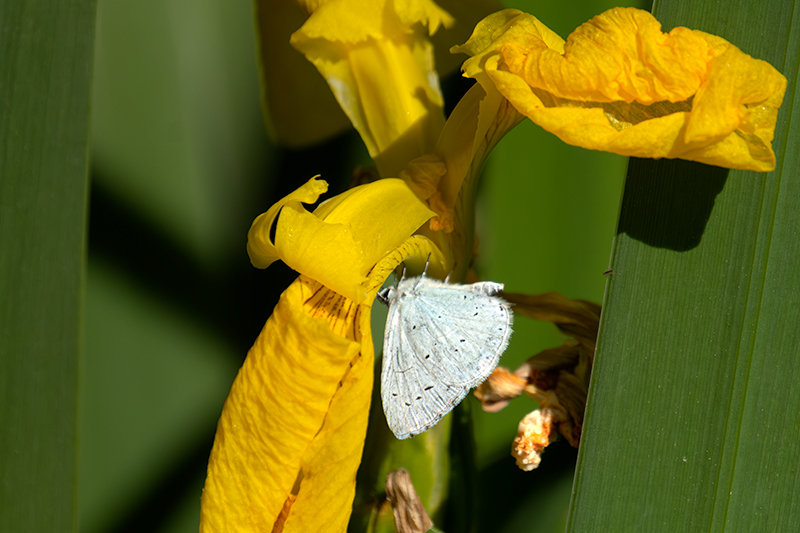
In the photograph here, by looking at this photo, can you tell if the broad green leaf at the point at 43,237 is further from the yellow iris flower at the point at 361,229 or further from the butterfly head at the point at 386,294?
the butterfly head at the point at 386,294

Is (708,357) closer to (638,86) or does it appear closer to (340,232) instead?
(638,86)

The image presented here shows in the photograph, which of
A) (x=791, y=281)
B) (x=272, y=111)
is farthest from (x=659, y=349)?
(x=272, y=111)

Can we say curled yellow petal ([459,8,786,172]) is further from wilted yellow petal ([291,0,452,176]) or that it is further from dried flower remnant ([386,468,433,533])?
dried flower remnant ([386,468,433,533])

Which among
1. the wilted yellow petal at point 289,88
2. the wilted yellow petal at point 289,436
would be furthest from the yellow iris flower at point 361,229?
the wilted yellow petal at point 289,88

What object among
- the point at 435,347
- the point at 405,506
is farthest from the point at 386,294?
the point at 405,506

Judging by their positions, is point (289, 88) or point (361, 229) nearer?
point (361, 229)

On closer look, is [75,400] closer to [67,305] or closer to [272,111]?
[67,305]

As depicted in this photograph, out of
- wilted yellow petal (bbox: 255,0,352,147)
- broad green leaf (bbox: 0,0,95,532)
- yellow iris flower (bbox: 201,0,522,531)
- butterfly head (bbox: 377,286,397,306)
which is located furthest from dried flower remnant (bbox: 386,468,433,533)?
wilted yellow petal (bbox: 255,0,352,147)
